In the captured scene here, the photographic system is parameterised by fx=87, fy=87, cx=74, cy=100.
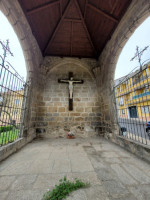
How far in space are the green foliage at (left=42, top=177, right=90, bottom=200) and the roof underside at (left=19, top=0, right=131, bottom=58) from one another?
460cm

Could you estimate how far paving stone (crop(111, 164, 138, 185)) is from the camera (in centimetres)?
121

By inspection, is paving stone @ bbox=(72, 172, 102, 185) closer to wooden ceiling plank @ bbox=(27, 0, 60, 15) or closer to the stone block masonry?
the stone block masonry

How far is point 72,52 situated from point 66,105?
9.35ft

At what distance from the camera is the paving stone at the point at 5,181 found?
1.13 meters

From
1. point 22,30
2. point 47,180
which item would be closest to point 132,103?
point 47,180

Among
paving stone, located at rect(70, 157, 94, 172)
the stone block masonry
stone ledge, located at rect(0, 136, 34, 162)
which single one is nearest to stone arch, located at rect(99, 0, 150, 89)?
the stone block masonry

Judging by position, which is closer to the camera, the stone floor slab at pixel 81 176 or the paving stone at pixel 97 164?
the stone floor slab at pixel 81 176

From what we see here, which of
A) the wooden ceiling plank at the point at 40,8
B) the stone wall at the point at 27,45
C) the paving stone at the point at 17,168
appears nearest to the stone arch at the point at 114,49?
the wooden ceiling plank at the point at 40,8

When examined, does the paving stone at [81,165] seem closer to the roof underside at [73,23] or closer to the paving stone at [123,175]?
the paving stone at [123,175]

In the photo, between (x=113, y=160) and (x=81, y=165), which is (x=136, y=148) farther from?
(x=81, y=165)

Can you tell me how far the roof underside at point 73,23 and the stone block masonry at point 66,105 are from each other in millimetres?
934

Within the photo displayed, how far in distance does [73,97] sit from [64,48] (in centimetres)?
258

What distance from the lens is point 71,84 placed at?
14.6ft

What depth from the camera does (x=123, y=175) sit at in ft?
4.41
